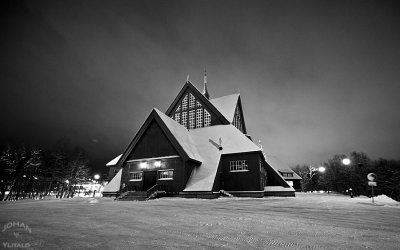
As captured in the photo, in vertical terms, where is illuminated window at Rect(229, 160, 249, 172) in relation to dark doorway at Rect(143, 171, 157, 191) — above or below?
above

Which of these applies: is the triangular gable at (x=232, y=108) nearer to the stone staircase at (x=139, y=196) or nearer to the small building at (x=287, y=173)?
the small building at (x=287, y=173)

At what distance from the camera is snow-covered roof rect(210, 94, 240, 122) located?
1314 inches

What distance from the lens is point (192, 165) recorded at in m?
24.1

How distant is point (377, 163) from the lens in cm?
6919

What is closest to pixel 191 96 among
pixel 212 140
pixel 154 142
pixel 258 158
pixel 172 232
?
pixel 212 140

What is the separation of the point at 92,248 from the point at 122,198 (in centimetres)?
1938

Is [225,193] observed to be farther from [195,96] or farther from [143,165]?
[195,96]

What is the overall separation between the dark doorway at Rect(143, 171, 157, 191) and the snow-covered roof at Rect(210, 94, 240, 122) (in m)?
14.7

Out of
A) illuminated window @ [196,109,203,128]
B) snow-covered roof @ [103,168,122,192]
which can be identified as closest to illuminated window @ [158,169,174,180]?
snow-covered roof @ [103,168,122,192]

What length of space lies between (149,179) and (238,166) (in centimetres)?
1153

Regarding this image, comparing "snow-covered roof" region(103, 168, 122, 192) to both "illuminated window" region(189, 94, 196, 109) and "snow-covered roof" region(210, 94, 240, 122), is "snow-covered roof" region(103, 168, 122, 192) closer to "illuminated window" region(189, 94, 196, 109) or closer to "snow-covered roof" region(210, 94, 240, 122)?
"illuminated window" region(189, 94, 196, 109)

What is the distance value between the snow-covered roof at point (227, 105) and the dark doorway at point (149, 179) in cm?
1473

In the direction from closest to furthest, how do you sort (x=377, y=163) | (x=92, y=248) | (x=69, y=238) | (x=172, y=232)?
1. (x=92, y=248)
2. (x=69, y=238)
3. (x=172, y=232)
4. (x=377, y=163)

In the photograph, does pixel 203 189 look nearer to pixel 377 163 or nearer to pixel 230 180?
pixel 230 180
